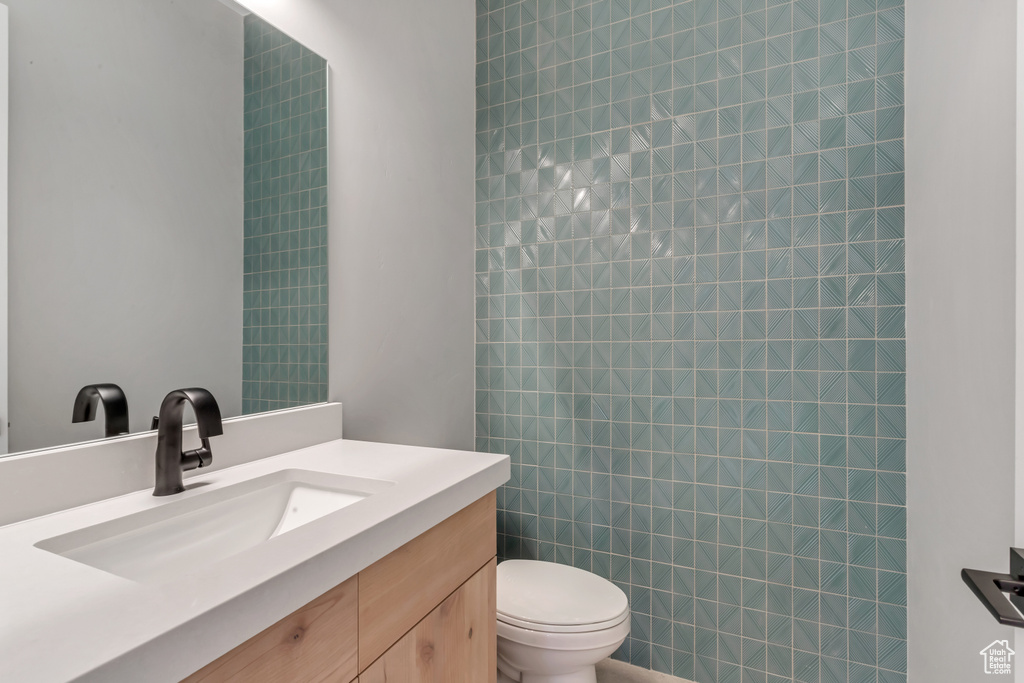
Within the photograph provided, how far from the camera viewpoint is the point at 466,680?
941mm

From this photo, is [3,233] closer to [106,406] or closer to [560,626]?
[106,406]

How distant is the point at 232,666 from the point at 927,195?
5.72 ft

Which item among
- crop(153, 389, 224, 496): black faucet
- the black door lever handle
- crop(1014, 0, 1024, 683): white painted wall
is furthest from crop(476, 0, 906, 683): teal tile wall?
crop(153, 389, 224, 496): black faucet

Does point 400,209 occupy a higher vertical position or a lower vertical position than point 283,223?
higher

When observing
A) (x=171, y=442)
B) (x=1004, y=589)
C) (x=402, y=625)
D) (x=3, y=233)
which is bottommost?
(x=402, y=625)

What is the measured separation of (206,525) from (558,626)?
963mm

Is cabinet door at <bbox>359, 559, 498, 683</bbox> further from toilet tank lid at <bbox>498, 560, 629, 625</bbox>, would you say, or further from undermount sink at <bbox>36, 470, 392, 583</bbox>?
toilet tank lid at <bbox>498, 560, 629, 625</bbox>

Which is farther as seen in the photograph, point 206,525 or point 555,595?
point 555,595

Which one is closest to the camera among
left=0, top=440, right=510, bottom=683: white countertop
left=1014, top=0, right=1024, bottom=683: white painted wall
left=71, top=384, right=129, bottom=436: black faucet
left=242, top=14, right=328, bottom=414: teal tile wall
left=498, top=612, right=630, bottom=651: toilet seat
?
→ left=0, top=440, right=510, bottom=683: white countertop

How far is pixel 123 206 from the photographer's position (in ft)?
2.85

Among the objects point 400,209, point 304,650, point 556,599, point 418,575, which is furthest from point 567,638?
point 400,209

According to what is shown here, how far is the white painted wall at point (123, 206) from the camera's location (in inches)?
29.7

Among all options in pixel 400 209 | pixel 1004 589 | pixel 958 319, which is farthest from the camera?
pixel 400 209

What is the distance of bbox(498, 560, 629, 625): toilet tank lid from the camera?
1.42 metres
